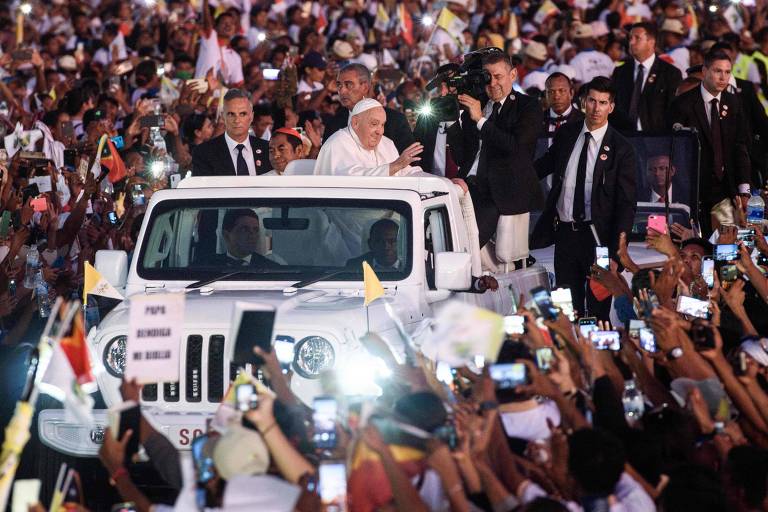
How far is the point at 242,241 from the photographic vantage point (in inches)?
378

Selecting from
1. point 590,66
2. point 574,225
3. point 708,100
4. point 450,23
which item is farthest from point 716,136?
point 450,23

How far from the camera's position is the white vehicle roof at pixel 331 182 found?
32.5 ft

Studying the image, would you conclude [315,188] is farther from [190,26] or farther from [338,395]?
[190,26]

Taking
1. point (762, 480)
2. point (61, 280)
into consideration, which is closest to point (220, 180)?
point (61, 280)

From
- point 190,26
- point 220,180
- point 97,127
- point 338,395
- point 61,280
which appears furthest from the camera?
point 190,26

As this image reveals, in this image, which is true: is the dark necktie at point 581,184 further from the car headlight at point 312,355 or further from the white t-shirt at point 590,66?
the white t-shirt at point 590,66

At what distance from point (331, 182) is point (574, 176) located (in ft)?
7.86

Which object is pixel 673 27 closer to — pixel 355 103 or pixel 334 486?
pixel 355 103

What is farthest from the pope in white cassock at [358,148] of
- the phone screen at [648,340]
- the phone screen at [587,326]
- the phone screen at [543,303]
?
the phone screen at [648,340]

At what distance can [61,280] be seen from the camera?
38.1 feet

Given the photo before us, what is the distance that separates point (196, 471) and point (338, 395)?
617mm

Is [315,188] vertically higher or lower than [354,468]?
higher

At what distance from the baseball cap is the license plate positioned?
35.9 ft

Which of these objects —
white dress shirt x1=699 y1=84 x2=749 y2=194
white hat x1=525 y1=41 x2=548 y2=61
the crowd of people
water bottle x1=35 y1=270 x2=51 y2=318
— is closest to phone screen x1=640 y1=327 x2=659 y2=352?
the crowd of people
